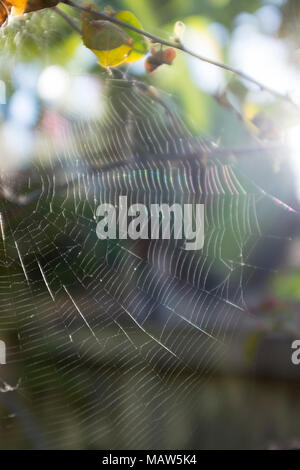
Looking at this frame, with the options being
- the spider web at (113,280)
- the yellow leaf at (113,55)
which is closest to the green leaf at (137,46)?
the yellow leaf at (113,55)

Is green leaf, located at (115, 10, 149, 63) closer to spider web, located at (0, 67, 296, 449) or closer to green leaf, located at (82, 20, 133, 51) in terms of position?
green leaf, located at (82, 20, 133, 51)

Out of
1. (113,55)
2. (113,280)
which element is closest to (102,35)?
(113,55)

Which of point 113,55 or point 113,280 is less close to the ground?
point 113,55

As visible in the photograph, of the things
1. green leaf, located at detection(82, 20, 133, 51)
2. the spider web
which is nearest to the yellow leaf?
green leaf, located at detection(82, 20, 133, 51)

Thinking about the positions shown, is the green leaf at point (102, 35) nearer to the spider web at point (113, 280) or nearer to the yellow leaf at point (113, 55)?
the yellow leaf at point (113, 55)

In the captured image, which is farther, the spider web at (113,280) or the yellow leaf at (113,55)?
the spider web at (113,280)

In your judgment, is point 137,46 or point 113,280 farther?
point 113,280

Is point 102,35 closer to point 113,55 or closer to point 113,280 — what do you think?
point 113,55
